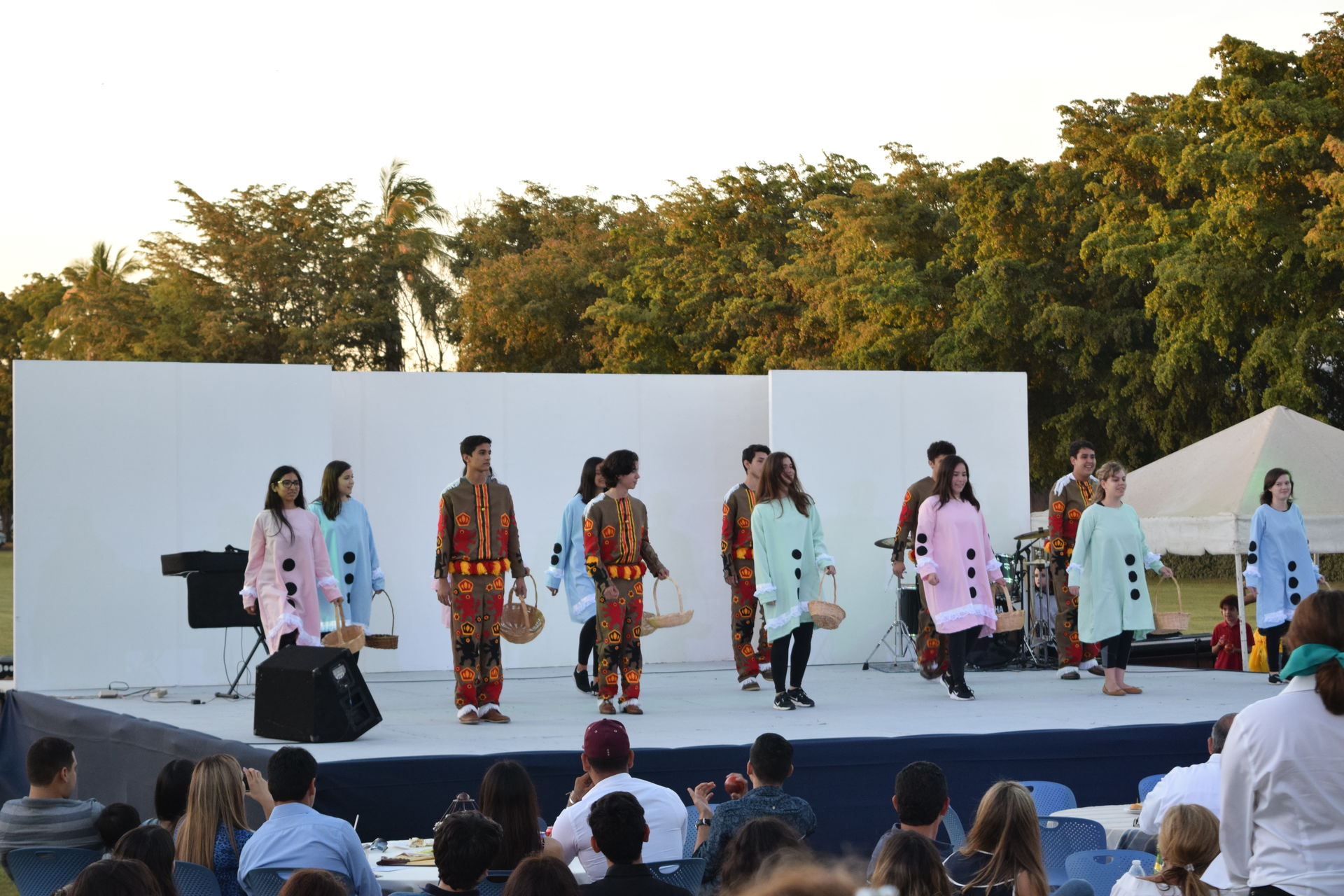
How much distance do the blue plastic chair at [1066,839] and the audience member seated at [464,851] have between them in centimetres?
166

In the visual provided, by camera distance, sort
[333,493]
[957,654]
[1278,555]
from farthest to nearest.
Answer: [1278,555] → [333,493] → [957,654]

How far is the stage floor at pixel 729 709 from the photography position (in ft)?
21.1

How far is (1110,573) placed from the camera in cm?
840

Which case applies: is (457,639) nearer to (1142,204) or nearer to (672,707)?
(672,707)

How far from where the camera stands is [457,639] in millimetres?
7398

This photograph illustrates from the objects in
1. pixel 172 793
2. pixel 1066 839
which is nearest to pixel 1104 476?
pixel 1066 839

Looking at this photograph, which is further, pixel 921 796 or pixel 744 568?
pixel 744 568

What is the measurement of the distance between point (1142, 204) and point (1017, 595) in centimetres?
1244

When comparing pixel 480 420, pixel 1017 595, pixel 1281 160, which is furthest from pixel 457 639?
pixel 1281 160

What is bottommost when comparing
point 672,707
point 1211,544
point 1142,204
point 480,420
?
point 672,707

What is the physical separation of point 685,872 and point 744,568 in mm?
4858

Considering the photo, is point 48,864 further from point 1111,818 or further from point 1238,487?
point 1238,487

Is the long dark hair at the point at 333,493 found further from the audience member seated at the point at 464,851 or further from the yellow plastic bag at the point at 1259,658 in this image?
the yellow plastic bag at the point at 1259,658

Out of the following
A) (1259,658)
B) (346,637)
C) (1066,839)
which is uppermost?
(346,637)
